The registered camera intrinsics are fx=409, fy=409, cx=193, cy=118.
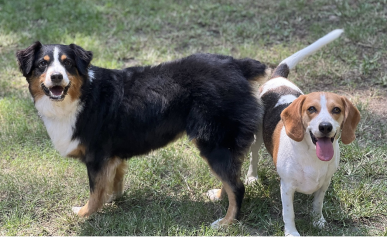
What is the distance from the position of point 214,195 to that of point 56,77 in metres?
1.79

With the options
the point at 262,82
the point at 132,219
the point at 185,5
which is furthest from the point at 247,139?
the point at 185,5

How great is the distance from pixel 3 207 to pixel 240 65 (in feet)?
8.46

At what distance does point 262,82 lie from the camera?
3.73 meters

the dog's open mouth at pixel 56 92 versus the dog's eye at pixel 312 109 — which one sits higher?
the dog's open mouth at pixel 56 92

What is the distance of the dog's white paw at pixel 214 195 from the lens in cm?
388

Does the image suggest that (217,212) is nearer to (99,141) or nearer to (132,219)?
(132,219)

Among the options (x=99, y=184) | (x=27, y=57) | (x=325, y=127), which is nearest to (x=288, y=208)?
(x=325, y=127)

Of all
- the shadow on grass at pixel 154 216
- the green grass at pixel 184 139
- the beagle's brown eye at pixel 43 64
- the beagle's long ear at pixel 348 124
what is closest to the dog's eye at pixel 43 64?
the beagle's brown eye at pixel 43 64

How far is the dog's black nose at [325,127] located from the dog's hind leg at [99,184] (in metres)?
1.86

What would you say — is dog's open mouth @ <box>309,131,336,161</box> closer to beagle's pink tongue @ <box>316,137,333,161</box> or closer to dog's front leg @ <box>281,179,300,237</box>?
beagle's pink tongue @ <box>316,137,333,161</box>

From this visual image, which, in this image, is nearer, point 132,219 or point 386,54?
point 132,219

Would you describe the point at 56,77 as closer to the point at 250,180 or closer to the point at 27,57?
the point at 27,57

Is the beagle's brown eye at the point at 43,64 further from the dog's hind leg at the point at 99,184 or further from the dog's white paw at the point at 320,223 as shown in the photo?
the dog's white paw at the point at 320,223

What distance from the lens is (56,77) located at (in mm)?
3287
